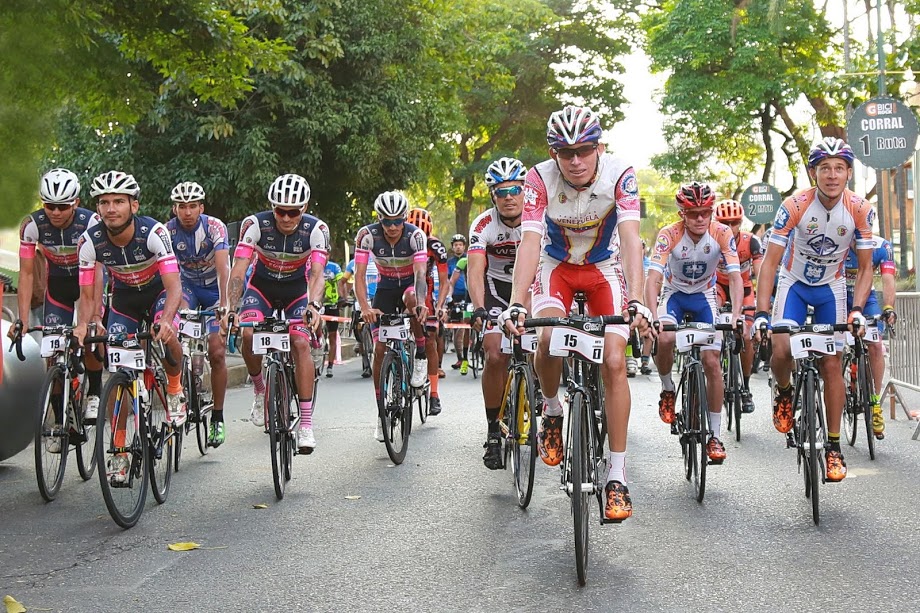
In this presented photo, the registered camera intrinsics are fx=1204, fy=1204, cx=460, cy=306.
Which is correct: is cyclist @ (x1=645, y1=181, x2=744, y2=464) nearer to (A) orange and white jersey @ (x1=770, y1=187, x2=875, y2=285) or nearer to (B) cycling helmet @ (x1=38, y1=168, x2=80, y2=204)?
(A) orange and white jersey @ (x1=770, y1=187, x2=875, y2=285)

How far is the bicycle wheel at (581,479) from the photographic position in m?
5.29

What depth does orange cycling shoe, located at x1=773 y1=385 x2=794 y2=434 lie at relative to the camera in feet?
26.9

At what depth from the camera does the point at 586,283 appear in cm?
659

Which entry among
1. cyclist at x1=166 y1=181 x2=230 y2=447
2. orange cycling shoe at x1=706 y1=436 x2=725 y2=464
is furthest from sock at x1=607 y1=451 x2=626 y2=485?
cyclist at x1=166 y1=181 x2=230 y2=447

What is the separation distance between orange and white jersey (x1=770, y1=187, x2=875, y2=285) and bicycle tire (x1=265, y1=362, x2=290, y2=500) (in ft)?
11.4

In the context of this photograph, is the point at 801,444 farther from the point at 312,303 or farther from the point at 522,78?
the point at 522,78

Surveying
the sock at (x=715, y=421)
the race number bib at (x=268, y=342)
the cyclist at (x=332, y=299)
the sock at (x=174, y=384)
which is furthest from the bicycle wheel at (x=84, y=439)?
the cyclist at (x=332, y=299)

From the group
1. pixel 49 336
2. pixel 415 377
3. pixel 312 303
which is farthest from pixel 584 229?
pixel 415 377

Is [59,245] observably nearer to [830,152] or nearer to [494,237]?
[494,237]

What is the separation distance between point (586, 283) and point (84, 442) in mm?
3877

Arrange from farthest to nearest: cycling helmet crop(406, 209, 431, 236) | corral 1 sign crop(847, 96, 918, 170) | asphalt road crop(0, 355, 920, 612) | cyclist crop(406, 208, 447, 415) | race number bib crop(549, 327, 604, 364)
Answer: corral 1 sign crop(847, 96, 918, 170) < cycling helmet crop(406, 209, 431, 236) < cyclist crop(406, 208, 447, 415) < race number bib crop(549, 327, 604, 364) < asphalt road crop(0, 355, 920, 612)

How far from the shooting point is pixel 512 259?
9125mm

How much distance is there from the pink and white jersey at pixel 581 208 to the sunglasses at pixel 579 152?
0.46ft

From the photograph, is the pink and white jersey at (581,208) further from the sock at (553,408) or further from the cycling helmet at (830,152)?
the cycling helmet at (830,152)
